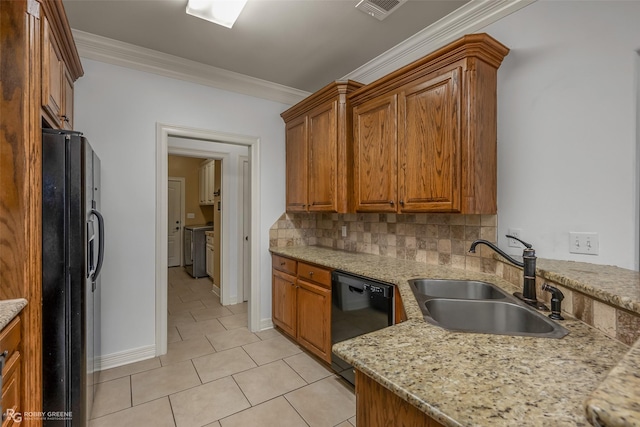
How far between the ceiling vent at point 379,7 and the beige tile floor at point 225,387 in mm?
2648

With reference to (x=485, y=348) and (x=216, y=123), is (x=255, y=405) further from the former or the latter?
(x=216, y=123)

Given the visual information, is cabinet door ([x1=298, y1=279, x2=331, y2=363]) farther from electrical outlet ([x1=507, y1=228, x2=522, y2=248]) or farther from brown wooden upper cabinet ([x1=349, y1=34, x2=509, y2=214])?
electrical outlet ([x1=507, y1=228, x2=522, y2=248])

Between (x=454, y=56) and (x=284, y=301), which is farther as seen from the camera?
(x=284, y=301)

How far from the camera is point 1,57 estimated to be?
126cm

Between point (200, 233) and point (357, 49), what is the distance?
179 inches

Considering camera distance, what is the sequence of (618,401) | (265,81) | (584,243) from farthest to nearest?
(265,81), (584,243), (618,401)

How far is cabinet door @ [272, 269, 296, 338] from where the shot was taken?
2.78 metres

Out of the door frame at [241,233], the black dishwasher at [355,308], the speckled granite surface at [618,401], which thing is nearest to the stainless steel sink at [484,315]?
the black dishwasher at [355,308]

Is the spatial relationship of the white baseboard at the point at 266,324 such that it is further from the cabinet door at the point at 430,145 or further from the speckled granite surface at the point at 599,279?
the speckled granite surface at the point at 599,279

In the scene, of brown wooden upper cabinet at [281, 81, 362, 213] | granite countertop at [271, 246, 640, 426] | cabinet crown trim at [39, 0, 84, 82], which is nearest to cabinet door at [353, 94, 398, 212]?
brown wooden upper cabinet at [281, 81, 362, 213]

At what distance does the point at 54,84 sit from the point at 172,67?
118 cm

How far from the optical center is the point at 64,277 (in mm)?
1401

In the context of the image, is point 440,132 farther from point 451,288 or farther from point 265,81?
point 265,81

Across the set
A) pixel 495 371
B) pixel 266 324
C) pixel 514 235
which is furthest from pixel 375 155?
pixel 266 324
